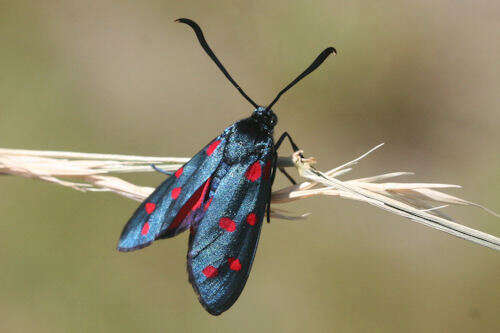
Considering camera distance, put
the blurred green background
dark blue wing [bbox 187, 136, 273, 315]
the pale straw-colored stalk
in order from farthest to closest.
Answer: the blurred green background → dark blue wing [bbox 187, 136, 273, 315] → the pale straw-colored stalk

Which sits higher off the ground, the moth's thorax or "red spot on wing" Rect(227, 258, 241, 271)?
the moth's thorax

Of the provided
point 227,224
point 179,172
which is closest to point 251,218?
point 227,224

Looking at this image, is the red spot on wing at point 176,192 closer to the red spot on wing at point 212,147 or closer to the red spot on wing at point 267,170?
the red spot on wing at point 212,147

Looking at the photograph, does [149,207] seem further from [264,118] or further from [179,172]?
[264,118]

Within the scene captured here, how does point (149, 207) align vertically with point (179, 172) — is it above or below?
below

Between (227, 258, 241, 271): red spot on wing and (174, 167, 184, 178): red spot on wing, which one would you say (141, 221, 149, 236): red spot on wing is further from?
(227, 258, 241, 271): red spot on wing

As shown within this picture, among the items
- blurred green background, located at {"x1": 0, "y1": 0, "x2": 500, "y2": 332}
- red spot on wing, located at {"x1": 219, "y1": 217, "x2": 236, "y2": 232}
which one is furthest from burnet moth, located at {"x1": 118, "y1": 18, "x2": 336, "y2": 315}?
blurred green background, located at {"x1": 0, "y1": 0, "x2": 500, "y2": 332}

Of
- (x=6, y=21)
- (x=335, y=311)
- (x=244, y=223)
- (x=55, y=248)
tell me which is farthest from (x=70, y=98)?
(x=244, y=223)
